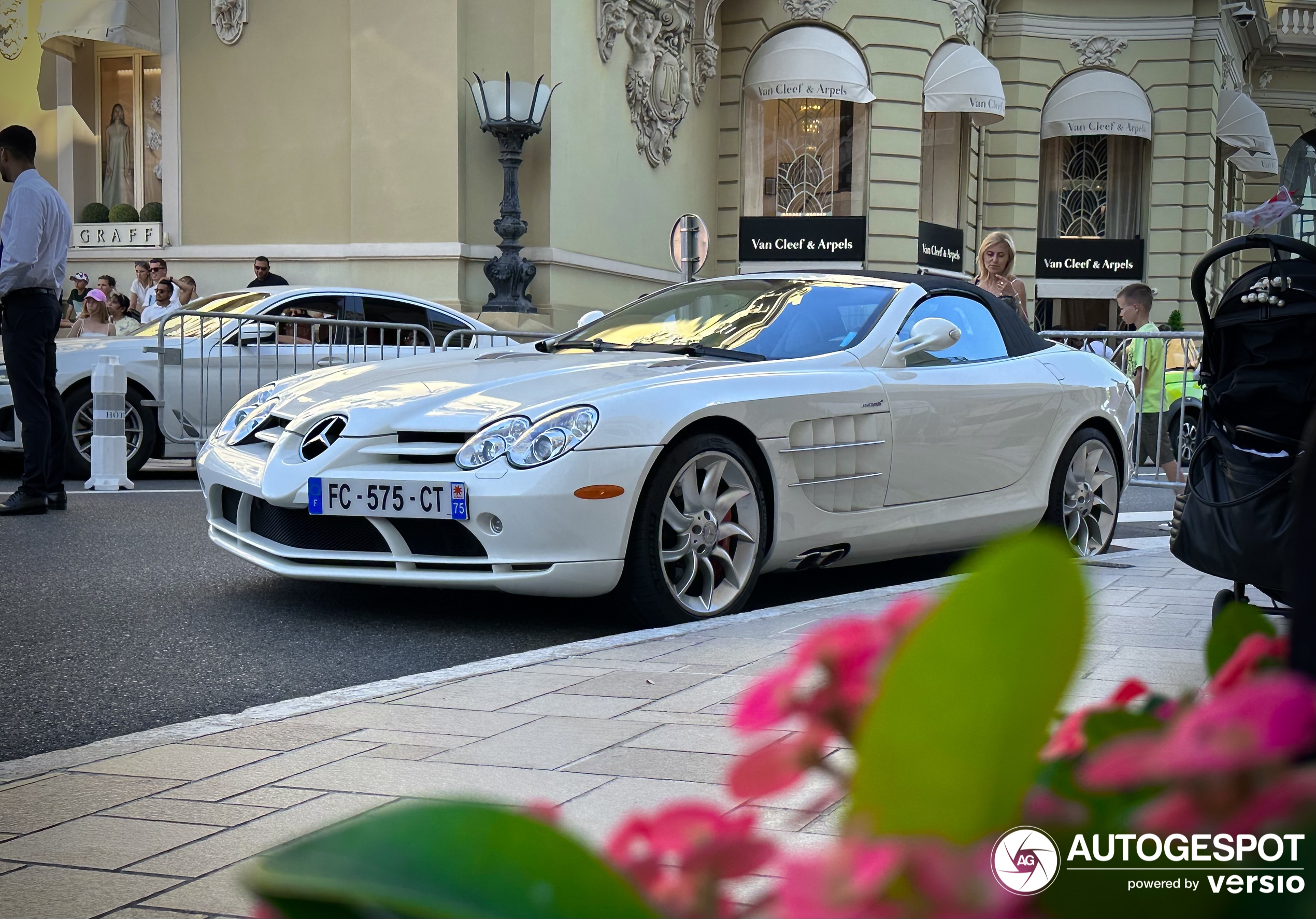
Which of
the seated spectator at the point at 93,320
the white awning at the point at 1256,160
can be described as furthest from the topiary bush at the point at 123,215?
the white awning at the point at 1256,160

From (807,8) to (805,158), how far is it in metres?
2.46

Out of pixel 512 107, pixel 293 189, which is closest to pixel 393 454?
pixel 512 107

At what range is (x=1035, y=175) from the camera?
91.8 ft

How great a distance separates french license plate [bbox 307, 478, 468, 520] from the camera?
4914 millimetres

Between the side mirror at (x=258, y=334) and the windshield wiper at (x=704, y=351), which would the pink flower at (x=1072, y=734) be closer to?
the windshield wiper at (x=704, y=351)

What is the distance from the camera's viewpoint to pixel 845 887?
1.29 feet

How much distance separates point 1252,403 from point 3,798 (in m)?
3.46

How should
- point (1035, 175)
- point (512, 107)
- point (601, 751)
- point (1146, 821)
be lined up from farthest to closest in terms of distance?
point (1035, 175)
point (512, 107)
point (601, 751)
point (1146, 821)

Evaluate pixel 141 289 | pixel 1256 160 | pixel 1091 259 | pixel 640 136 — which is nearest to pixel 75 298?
pixel 141 289

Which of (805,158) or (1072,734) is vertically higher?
(805,158)

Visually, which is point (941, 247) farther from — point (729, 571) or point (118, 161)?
point (729, 571)

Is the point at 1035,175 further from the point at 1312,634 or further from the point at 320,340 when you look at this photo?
the point at 1312,634

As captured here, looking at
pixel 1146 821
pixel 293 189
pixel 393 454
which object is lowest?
pixel 393 454

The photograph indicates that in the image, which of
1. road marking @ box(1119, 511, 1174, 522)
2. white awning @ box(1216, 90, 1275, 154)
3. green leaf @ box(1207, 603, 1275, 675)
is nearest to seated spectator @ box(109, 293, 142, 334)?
road marking @ box(1119, 511, 1174, 522)
